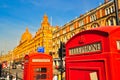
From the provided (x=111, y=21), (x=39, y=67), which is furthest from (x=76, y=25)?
(x=39, y=67)

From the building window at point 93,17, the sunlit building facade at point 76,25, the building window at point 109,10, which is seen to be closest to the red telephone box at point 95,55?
the sunlit building facade at point 76,25

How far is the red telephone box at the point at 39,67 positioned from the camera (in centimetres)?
1019

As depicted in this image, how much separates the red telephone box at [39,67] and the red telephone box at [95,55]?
177 inches

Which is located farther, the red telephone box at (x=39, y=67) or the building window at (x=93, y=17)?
the building window at (x=93, y=17)

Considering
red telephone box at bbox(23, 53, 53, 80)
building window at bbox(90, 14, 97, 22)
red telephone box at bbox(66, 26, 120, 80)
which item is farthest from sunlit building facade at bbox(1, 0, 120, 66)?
red telephone box at bbox(66, 26, 120, 80)

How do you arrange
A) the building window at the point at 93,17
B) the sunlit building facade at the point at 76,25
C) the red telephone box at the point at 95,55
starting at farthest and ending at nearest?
the building window at the point at 93,17 → the sunlit building facade at the point at 76,25 → the red telephone box at the point at 95,55

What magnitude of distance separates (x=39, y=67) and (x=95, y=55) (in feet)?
20.4

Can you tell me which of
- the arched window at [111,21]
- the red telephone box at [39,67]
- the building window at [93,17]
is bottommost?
the red telephone box at [39,67]

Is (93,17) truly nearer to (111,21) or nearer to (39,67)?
(111,21)

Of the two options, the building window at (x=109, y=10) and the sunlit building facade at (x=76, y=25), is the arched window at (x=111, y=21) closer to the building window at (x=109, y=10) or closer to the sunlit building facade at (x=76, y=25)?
the sunlit building facade at (x=76, y=25)

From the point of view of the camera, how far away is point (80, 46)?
535 cm

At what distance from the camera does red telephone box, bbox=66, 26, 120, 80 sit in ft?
13.7

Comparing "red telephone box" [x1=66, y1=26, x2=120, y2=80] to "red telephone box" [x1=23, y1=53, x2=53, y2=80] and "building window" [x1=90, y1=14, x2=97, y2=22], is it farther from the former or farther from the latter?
"building window" [x1=90, y1=14, x2=97, y2=22]

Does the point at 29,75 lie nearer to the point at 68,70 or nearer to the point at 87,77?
the point at 68,70
